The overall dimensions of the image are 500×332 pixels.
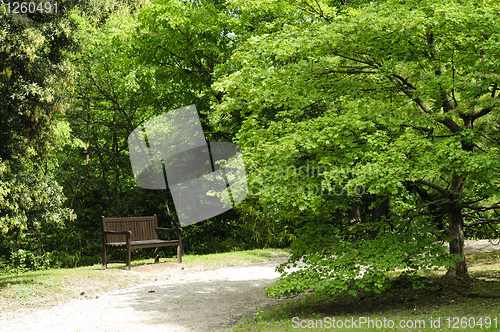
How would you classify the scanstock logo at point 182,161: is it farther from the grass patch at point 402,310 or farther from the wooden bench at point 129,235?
the grass patch at point 402,310

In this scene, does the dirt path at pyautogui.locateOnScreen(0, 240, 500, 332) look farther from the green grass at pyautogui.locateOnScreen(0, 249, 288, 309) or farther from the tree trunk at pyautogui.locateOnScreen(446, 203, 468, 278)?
the tree trunk at pyautogui.locateOnScreen(446, 203, 468, 278)

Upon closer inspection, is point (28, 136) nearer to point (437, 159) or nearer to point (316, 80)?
point (316, 80)

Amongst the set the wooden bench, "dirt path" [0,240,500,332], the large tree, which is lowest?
"dirt path" [0,240,500,332]

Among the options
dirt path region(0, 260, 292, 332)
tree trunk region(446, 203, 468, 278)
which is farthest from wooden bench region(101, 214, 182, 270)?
tree trunk region(446, 203, 468, 278)

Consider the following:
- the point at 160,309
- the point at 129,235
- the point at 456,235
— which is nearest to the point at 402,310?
the point at 456,235

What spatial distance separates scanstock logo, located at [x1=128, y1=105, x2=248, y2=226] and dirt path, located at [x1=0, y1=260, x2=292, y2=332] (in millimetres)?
7001

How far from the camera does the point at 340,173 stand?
5074 mm

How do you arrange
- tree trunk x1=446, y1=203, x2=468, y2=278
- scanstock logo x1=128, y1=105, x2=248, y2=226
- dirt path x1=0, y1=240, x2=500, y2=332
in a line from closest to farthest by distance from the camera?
1. dirt path x1=0, y1=240, x2=500, y2=332
2. tree trunk x1=446, y1=203, x2=468, y2=278
3. scanstock logo x1=128, y1=105, x2=248, y2=226

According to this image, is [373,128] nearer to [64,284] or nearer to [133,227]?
[64,284]

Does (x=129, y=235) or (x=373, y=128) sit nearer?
(x=373, y=128)

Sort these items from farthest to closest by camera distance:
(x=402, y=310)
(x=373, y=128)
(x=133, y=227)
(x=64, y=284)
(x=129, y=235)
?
→ (x=133, y=227), (x=129, y=235), (x=64, y=284), (x=373, y=128), (x=402, y=310)

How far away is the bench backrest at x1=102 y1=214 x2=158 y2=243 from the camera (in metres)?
10.1

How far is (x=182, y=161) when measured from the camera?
15773mm

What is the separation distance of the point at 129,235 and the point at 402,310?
6317 mm
